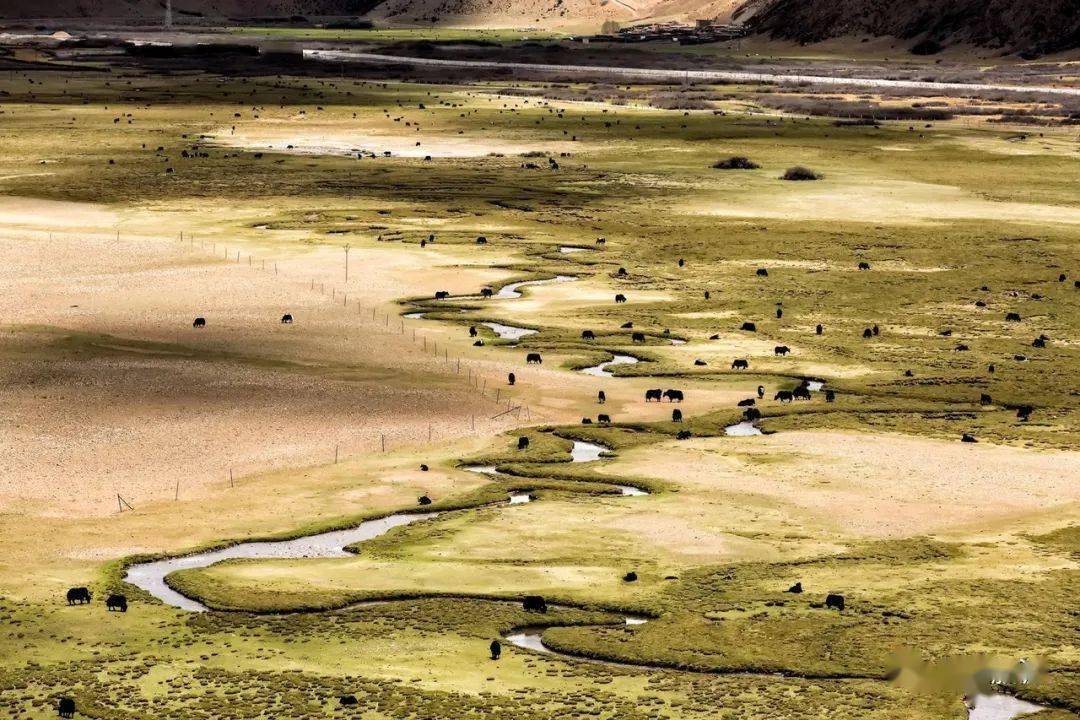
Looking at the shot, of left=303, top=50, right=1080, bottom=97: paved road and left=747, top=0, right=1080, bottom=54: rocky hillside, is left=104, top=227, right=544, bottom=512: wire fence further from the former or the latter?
left=747, top=0, right=1080, bottom=54: rocky hillside

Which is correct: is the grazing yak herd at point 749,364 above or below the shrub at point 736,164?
below

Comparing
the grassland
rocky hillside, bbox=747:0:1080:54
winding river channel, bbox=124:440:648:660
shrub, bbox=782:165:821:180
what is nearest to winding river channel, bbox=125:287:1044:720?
winding river channel, bbox=124:440:648:660

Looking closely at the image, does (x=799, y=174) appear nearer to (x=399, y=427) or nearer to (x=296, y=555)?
(x=399, y=427)

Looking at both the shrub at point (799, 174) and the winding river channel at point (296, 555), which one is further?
the shrub at point (799, 174)

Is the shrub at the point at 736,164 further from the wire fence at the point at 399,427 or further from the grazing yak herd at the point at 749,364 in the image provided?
the wire fence at the point at 399,427

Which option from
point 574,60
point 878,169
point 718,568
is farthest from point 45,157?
point 574,60

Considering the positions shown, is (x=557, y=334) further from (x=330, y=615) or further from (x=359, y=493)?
(x=330, y=615)

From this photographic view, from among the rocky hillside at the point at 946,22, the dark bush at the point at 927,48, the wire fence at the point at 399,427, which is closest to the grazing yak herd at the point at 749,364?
the wire fence at the point at 399,427

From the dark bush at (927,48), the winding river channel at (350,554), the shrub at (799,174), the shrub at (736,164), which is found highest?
the dark bush at (927,48)
